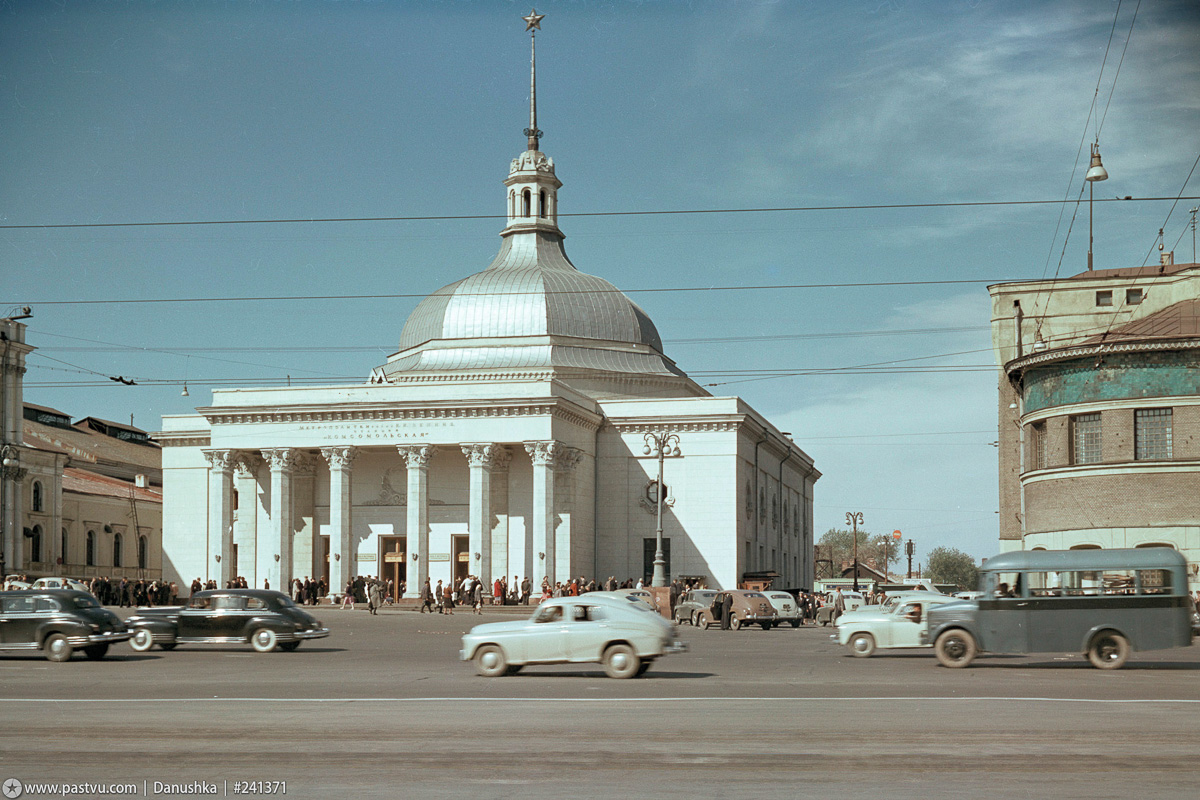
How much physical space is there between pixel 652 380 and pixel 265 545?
23.8m

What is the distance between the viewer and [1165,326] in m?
48.5

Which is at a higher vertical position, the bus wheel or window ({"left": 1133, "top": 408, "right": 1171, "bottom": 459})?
window ({"left": 1133, "top": 408, "right": 1171, "bottom": 459})

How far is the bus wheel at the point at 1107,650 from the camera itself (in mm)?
24781

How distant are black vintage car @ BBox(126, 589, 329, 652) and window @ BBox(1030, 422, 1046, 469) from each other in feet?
100

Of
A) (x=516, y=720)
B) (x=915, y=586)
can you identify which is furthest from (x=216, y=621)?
(x=915, y=586)

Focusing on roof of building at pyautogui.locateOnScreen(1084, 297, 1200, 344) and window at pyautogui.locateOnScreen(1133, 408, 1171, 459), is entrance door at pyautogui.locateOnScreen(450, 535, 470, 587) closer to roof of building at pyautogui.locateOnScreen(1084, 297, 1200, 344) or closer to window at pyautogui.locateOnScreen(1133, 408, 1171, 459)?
roof of building at pyautogui.locateOnScreen(1084, 297, 1200, 344)

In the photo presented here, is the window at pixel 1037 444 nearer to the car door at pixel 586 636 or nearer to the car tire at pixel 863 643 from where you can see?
the car tire at pixel 863 643

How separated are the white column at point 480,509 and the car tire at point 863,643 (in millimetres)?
36414

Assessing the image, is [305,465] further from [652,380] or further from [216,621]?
[216,621]

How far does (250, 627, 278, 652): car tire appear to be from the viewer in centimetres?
2933

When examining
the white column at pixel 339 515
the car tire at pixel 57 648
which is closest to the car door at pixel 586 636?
the car tire at pixel 57 648

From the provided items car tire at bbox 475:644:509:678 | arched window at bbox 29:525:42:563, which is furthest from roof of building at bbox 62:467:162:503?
car tire at bbox 475:644:509:678

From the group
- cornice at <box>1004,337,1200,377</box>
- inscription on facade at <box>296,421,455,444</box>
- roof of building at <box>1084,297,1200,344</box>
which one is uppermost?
roof of building at <box>1084,297,1200,344</box>

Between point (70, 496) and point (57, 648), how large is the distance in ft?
232
